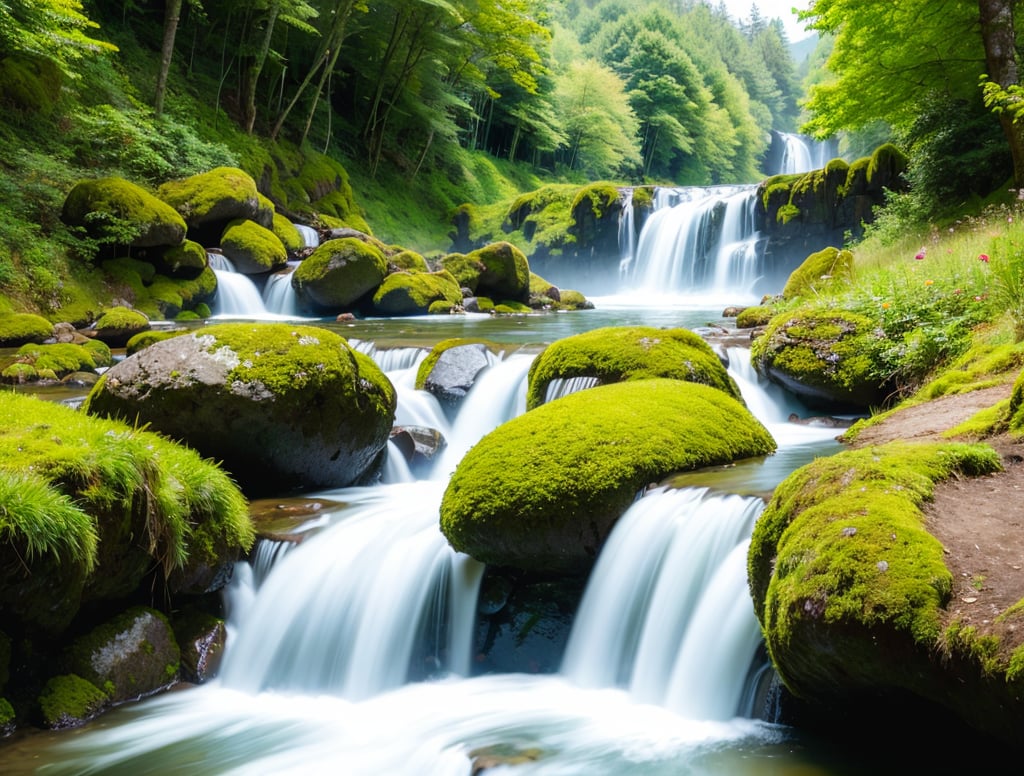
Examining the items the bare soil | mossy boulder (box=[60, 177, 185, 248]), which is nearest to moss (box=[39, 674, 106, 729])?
the bare soil

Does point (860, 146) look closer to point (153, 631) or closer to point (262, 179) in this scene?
point (262, 179)

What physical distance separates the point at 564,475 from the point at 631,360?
276cm

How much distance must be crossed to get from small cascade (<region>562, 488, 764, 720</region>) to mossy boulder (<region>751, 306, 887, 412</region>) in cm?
396

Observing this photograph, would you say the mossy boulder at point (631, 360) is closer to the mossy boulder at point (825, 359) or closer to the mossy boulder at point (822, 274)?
the mossy boulder at point (825, 359)

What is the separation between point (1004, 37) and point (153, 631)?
14242mm

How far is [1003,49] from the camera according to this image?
38.5 feet

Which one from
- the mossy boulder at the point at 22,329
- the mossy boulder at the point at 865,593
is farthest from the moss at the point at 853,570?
the mossy boulder at the point at 22,329

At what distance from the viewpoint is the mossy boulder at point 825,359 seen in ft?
24.9

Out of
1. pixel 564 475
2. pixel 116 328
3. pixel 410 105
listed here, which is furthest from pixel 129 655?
pixel 410 105

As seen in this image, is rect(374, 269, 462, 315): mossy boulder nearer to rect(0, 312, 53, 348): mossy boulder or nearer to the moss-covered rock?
the moss-covered rock

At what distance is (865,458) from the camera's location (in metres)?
3.61

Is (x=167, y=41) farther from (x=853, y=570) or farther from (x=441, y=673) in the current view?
(x=853, y=570)

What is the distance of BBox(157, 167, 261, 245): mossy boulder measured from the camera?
1792cm

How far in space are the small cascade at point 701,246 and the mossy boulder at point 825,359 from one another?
1786cm
